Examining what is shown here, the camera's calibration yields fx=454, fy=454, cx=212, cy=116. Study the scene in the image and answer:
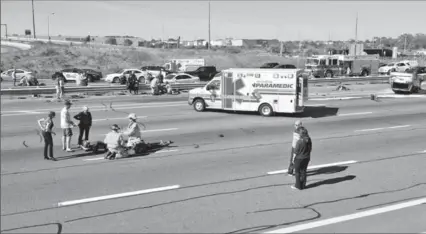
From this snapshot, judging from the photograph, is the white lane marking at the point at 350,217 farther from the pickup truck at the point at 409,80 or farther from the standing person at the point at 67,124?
the pickup truck at the point at 409,80

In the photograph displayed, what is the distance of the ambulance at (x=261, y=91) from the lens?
2184 centimetres

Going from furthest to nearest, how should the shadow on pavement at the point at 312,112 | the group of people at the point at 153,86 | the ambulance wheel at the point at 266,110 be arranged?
the group of people at the point at 153,86
the shadow on pavement at the point at 312,112
the ambulance wheel at the point at 266,110

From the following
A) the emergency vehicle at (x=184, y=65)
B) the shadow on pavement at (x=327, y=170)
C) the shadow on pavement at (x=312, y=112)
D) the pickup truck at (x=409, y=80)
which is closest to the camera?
the shadow on pavement at (x=327, y=170)

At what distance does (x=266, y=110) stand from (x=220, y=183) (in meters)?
11.6

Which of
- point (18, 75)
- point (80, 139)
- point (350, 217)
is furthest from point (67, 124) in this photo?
point (18, 75)

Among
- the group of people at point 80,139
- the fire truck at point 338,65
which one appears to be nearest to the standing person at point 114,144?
the group of people at point 80,139

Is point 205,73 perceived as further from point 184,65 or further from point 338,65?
point 338,65

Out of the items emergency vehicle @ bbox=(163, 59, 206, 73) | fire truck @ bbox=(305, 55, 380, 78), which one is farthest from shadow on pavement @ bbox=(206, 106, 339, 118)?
emergency vehicle @ bbox=(163, 59, 206, 73)

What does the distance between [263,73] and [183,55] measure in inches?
2220

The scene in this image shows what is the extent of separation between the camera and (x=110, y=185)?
1070 centimetres

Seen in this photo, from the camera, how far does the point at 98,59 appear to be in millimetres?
68812

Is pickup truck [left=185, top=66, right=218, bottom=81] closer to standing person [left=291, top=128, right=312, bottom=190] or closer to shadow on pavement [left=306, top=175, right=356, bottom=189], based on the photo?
shadow on pavement [left=306, top=175, right=356, bottom=189]

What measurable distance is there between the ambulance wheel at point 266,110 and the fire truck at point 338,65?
2725 centimetres

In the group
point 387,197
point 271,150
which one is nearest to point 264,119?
point 271,150
